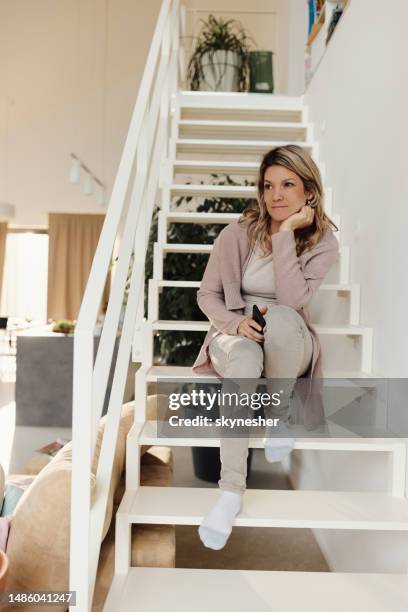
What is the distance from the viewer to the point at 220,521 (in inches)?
55.8

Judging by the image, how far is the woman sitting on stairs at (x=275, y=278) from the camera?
5.28 feet

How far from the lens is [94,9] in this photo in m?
8.08

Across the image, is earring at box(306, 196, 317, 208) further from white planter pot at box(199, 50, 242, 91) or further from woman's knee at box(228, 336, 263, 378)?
white planter pot at box(199, 50, 242, 91)

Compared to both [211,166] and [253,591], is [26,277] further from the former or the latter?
[253,591]

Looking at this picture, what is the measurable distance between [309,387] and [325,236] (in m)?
0.49

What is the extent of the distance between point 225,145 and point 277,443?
6.63ft

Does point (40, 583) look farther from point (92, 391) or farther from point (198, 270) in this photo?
point (198, 270)

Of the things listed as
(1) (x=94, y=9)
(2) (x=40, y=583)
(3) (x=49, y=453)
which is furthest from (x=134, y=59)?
(2) (x=40, y=583)

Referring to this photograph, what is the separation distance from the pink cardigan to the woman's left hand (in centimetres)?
3

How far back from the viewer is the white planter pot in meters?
4.30

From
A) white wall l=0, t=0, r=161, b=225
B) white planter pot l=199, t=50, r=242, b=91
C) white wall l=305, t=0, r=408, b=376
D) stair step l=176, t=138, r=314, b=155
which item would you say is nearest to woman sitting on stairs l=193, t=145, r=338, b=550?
white wall l=305, t=0, r=408, b=376

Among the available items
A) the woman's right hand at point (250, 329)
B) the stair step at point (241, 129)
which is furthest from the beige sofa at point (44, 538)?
the stair step at point (241, 129)

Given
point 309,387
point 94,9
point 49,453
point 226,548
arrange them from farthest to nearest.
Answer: point 94,9 → point 49,453 → point 226,548 → point 309,387

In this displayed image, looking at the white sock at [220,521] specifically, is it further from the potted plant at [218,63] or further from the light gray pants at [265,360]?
the potted plant at [218,63]
